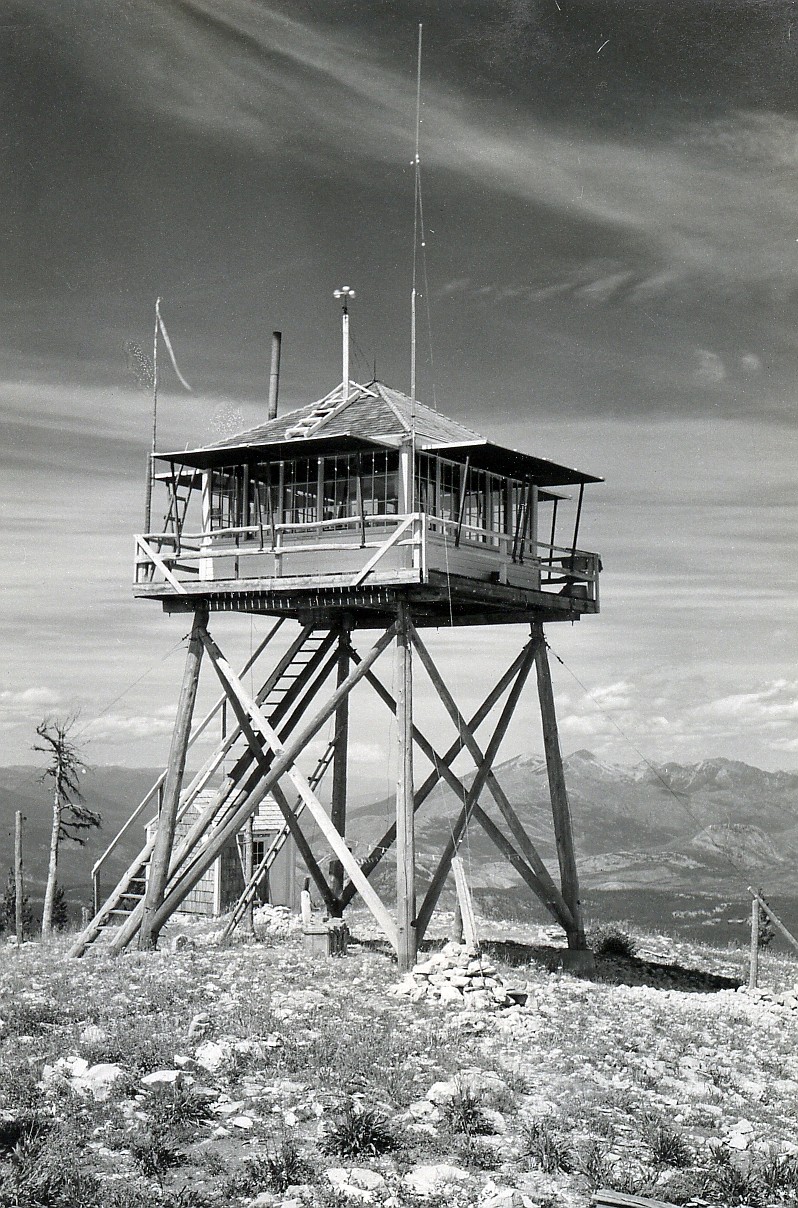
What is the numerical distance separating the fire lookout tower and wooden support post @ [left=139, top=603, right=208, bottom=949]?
0.12 feet

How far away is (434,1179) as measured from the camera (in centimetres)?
1173

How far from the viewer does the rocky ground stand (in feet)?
38.1

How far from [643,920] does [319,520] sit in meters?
69.1

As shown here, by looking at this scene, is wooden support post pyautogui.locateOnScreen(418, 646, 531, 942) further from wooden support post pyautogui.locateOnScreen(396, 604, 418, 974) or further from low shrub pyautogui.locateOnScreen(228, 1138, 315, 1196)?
low shrub pyautogui.locateOnScreen(228, 1138, 315, 1196)

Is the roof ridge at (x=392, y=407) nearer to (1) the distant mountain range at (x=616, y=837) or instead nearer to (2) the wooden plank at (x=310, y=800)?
(2) the wooden plank at (x=310, y=800)

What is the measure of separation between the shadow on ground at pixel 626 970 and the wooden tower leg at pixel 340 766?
348cm

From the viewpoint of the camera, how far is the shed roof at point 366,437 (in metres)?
22.0

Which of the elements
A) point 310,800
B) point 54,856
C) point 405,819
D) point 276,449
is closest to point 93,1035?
point 405,819

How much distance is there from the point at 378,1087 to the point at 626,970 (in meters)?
13.3

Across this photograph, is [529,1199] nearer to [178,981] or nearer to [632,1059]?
[632,1059]

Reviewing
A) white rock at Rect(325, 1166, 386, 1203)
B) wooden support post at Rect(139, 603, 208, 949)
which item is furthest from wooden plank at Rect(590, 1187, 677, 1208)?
wooden support post at Rect(139, 603, 208, 949)

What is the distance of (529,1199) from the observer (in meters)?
11.3

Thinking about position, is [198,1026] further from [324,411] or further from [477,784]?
[324,411]

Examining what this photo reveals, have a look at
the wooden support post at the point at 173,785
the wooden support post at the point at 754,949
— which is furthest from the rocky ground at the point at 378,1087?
the wooden support post at the point at 754,949
